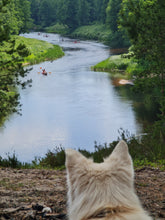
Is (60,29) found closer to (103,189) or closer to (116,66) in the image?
(116,66)

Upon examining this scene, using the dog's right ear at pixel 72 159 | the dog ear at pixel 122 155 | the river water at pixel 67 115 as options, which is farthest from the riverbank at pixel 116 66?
the dog's right ear at pixel 72 159

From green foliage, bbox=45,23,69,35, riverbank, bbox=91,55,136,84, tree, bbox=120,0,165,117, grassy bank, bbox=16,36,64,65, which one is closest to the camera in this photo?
tree, bbox=120,0,165,117

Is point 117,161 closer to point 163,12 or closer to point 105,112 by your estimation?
point 163,12

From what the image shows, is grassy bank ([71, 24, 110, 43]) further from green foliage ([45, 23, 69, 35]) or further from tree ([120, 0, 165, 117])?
tree ([120, 0, 165, 117])

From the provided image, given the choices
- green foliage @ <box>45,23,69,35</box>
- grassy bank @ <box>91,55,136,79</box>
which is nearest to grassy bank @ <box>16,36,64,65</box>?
grassy bank @ <box>91,55,136,79</box>

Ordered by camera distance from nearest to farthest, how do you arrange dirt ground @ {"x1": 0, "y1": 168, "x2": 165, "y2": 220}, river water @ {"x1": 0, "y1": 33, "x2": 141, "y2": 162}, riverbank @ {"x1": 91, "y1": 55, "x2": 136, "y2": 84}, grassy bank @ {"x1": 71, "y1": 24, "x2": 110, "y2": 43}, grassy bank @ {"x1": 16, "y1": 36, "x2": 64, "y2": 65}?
1. dirt ground @ {"x1": 0, "y1": 168, "x2": 165, "y2": 220}
2. river water @ {"x1": 0, "y1": 33, "x2": 141, "y2": 162}
3. riverbank @ {"x1": 91, "y1": 55, "x2": 136, "y2": 84}
4. grassy bank @ {"x1": 16, "y1": 36, "x2": 64, "y2": 65}
5. grassy bank @ {"x1": 71, "y1": 24, "x2": 110, "y2": 43}

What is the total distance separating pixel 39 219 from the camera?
5266mm

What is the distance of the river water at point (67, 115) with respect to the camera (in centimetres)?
2453

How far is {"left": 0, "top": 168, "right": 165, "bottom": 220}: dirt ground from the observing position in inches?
216

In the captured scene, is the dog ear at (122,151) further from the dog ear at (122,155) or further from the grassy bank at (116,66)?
the grassy bank at (116,66)

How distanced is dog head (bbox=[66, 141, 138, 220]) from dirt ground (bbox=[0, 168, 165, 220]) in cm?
298

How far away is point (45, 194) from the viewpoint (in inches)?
266

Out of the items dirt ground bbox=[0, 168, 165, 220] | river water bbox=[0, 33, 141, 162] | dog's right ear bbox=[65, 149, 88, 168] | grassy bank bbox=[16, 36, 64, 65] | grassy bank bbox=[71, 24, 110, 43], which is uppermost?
grassy bank bbox=[71, 24, 110, 43]

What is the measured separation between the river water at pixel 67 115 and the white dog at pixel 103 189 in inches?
719
